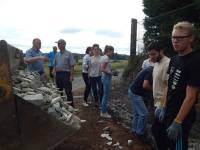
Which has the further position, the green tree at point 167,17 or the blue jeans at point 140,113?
the green tree at point 167,17

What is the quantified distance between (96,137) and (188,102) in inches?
143

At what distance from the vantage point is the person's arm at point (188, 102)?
15.6ft

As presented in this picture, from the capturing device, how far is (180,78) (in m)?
4.92

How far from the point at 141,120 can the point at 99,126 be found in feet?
3.98

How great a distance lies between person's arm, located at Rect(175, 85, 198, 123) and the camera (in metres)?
4.76

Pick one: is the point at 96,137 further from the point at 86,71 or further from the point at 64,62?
the point at 86,71

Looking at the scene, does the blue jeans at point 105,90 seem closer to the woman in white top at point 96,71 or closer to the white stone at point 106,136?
the woman in white top at point 96,71

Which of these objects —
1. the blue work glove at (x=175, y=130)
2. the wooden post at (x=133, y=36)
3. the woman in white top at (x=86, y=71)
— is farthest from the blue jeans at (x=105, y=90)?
the blue work glove at (x=175, y=130)

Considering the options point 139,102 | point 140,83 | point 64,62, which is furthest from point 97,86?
point 140,83

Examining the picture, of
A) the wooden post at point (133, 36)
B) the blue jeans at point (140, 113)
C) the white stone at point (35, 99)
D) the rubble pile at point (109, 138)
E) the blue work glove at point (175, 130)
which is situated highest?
the wooden post at point (133, 36)

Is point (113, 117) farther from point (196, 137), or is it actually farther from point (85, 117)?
point (196, 137)

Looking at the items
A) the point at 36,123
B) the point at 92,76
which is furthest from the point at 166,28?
the point at 36,123

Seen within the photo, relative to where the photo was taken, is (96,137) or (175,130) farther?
(96,137)

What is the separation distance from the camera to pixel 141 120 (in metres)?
8.02
